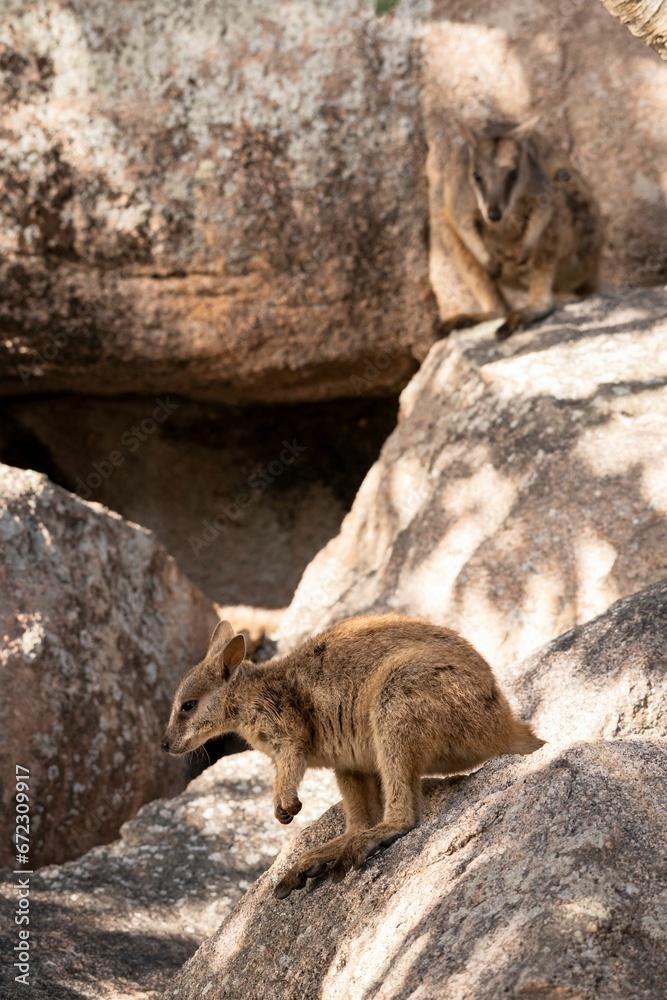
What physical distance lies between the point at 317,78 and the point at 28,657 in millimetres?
4833

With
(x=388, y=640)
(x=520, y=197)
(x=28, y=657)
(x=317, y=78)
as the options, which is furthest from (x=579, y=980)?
(x=317, y=78)

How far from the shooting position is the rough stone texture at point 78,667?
18.1ft

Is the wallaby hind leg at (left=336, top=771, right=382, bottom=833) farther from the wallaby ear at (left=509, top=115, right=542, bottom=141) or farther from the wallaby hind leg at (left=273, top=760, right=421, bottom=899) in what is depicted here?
the wallaby ear at (left=509, top=115, right=542, bottom=141)

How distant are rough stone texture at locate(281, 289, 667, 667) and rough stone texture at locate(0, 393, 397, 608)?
2.00 m

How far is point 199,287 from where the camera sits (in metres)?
8.42

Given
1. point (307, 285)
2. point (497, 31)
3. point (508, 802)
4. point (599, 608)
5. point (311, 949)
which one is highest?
point (497, 31)

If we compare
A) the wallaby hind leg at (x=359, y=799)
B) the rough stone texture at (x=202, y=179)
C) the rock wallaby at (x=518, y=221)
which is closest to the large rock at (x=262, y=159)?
the rough stone texture at (x=202, y=179)

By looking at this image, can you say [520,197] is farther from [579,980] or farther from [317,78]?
[579,980]

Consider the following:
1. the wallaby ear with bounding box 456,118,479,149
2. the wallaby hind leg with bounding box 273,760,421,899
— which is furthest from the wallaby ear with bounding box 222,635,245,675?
the wallaby ear with bounding box 456,118,479,149

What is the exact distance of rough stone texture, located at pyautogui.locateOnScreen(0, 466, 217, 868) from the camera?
217 inches

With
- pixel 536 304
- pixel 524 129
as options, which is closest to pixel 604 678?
Answer: pixel 536 304

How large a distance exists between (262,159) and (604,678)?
212 inches

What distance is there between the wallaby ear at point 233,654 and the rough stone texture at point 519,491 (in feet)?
6.53

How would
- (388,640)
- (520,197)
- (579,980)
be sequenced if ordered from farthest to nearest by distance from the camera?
(520,197) → (388,640) → (579,980)
